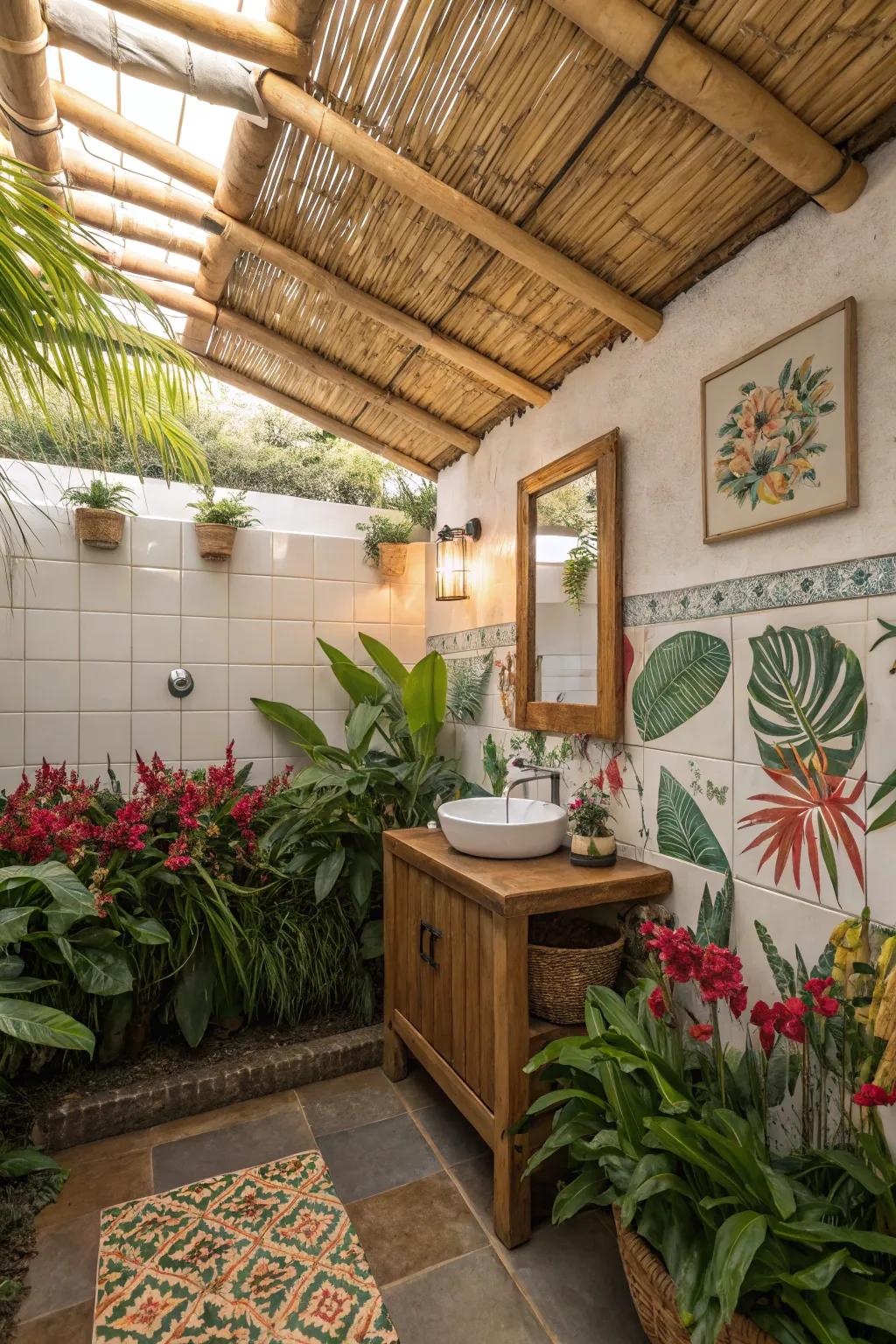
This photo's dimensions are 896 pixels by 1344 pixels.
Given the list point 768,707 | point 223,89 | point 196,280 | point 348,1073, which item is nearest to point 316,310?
point 196,280

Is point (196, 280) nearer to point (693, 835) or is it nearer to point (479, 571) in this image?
point (479, 571)

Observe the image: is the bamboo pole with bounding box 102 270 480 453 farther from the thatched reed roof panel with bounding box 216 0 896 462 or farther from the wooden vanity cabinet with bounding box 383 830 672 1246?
the wooden vanity cabinet with bounding box 383 830 672 1246

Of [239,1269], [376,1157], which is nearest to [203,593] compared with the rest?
[376,1157]

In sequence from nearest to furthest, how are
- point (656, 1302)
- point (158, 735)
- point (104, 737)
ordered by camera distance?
point (656, 1302) < point (104, 737) < point (158, 735)

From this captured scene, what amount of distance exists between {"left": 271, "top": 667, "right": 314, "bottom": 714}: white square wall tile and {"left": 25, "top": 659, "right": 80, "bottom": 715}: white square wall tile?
85 cm

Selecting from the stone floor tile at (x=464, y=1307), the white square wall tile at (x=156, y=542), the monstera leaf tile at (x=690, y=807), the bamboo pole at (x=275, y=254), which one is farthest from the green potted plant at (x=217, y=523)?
the stone floor tile at (x=464, y=1307)

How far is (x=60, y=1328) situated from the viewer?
1.48 m

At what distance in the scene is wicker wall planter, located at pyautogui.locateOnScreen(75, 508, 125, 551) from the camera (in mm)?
2908

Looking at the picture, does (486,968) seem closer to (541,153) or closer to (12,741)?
(541,153)

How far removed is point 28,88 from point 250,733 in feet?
7.74

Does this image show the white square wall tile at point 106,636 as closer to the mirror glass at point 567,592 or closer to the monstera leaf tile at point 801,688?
the mirror glass at point 567,592

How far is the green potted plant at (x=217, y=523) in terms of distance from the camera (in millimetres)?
3145

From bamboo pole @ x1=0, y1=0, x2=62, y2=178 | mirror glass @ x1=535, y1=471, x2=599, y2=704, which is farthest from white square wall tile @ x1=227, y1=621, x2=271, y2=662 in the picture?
bamboo pole @ x1=0, y1=0, x2=62, y2=178

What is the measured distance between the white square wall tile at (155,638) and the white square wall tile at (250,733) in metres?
0.38
